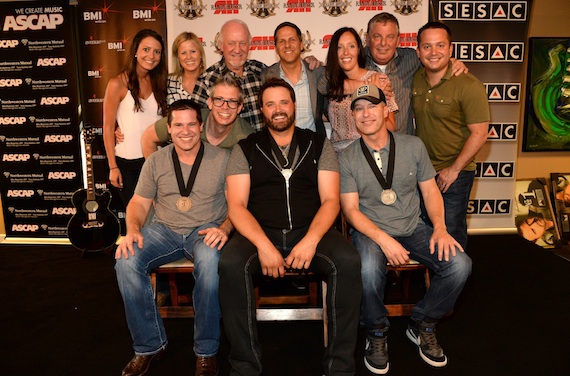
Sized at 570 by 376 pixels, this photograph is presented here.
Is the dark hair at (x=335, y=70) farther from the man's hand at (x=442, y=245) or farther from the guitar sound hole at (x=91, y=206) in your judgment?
the guitar sound hole at (x=91, y=206)

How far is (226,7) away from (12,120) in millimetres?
2690

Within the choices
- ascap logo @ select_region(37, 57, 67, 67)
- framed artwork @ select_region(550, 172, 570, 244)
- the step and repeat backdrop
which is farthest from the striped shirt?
ascap logo @ select_region(37, 57, 67, 67)

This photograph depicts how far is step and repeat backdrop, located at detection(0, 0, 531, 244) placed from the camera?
16.0 ft

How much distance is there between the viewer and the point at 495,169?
5.21 metres

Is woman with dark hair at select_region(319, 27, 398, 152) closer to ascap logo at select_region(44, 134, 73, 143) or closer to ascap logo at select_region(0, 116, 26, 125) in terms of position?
ascap logo at select_region(44, 134, 73, 143)

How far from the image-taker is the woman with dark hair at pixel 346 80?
10.4 feet

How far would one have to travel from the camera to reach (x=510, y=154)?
17.0 feet

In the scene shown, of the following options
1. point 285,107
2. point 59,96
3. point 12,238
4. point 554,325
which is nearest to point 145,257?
point 285,107

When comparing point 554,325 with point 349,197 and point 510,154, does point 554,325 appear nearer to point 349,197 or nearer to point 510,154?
point 349,197

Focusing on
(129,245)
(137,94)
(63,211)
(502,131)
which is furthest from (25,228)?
(502,131)

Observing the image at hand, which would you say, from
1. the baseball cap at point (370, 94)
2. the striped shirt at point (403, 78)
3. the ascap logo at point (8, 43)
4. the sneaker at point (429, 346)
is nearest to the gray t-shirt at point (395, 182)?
the baseball cap at point (370, 94)

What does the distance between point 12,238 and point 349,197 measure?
4398mm

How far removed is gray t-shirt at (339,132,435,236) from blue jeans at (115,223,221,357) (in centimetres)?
92

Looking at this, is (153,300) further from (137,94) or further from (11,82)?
(11,82)
